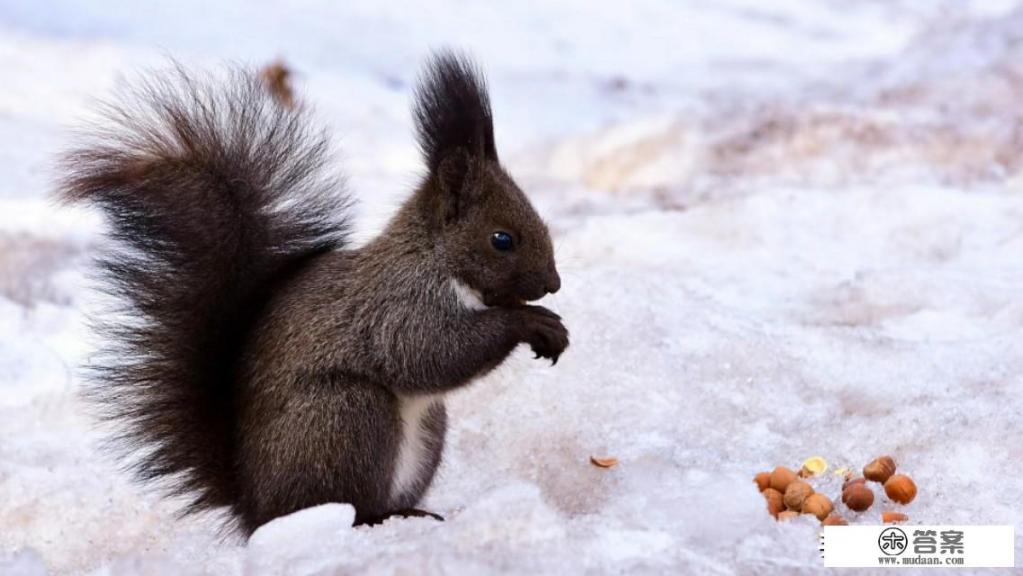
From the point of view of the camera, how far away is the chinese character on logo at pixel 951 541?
1.98 m

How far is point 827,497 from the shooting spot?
235 centimetres

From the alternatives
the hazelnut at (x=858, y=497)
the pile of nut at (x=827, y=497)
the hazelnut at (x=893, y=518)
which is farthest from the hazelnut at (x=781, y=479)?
the hazelnut at (x=893, y=518)

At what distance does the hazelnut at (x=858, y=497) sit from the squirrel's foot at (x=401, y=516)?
0.71 meters

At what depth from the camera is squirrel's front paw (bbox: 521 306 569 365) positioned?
227 cm

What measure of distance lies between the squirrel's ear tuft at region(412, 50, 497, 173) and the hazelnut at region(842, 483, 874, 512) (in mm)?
867

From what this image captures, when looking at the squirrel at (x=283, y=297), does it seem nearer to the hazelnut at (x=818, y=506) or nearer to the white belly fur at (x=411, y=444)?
the white belly fur at (x=411, y=444)

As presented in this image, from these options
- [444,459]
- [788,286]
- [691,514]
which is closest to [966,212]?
[788,286]

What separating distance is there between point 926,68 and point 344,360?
4170mm

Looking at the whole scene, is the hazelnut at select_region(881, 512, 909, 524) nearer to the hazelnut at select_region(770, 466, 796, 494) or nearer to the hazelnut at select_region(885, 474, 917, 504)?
the hazelnut at select_region(885, 474, 917, 504)

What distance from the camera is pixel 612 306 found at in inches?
127

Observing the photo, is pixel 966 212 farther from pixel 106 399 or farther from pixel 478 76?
pixel 106 399

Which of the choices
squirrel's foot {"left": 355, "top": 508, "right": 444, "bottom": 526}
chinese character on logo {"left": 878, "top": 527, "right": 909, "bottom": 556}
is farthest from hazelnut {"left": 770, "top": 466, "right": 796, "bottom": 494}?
squirrel's foot {"left": 355, "top": 508, "right": 444, "bottom": 526}

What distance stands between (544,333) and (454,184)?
0.32m

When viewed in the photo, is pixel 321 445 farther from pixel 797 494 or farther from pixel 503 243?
pixel 797 494
